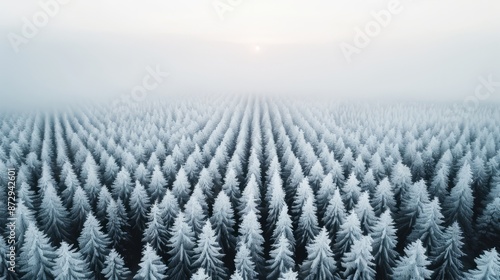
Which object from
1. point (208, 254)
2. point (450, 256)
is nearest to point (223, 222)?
point (208, 254)

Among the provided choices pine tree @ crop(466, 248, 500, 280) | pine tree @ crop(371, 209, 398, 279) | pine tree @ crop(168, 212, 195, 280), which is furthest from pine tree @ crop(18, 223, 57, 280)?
pine tree @ crop(466, 248, 500, 280)

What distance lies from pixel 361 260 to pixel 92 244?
Result: 1442cm

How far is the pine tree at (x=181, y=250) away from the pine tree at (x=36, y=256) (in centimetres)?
593

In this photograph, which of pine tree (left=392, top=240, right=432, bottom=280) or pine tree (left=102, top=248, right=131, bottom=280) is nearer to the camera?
pine tree (left=392, top=240, right=432, bottom=280)

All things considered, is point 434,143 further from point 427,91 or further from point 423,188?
point 427,91

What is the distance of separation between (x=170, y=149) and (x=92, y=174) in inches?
464

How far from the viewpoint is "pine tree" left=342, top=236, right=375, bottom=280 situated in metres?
15.3

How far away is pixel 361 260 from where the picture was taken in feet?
50.7

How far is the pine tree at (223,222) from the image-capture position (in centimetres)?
2027

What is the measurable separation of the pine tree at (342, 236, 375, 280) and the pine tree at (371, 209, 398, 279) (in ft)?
6.20

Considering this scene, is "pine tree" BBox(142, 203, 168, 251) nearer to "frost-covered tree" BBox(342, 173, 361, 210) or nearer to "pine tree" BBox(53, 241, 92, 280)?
"pine tree" BBox(53, 241, 92, 280)

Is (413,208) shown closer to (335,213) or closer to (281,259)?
(335,213)

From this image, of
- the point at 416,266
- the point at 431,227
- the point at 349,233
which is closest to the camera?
the point at 416,266

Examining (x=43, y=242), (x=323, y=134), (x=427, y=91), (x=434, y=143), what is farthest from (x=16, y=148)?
(x=427, y=91)
